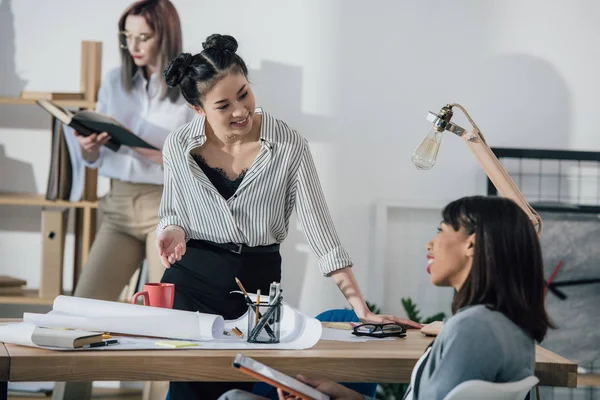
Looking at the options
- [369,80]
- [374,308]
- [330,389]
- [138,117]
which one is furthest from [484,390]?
[369,80]

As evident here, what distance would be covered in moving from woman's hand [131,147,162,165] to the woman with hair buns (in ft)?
3.57

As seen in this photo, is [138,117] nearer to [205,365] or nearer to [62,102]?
[62,102]

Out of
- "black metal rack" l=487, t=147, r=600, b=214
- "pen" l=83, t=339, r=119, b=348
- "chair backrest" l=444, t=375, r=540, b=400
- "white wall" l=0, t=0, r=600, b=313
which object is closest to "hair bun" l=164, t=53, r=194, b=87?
"pen" l=83, t=339, r=119, b=348

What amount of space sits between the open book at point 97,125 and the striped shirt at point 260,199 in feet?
3.42

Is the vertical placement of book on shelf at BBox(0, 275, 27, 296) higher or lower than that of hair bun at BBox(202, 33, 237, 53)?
lower

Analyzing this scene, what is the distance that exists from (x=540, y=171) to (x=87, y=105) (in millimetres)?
2139

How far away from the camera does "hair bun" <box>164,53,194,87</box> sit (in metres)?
2.57

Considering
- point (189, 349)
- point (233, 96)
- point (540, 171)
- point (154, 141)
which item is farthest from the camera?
point (540, 171)

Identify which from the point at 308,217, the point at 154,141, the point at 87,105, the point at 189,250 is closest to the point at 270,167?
the point at 308,217

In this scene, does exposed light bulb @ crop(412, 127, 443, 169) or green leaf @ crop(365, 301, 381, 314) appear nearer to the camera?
exposed light bulb @ crop(412, 127, 443, 169)

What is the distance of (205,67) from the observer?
8.34 ft

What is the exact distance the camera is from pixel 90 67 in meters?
3.94

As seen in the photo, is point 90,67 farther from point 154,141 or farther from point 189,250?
point 189,250

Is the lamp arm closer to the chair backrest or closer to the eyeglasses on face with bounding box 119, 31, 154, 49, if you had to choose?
the chair backrest
